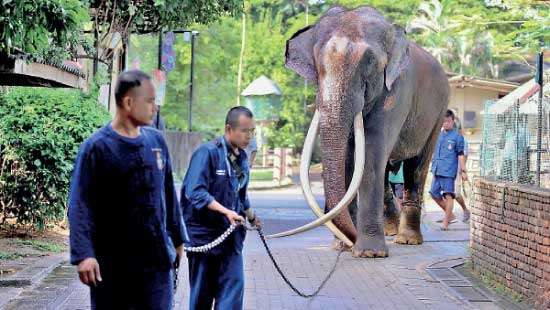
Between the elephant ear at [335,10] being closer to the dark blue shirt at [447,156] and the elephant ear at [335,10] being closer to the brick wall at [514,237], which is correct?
the brick wall at [514,237]

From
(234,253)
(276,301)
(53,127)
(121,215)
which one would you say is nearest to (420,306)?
(276,301)

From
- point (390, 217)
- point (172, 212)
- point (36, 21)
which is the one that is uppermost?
point (36, 21)

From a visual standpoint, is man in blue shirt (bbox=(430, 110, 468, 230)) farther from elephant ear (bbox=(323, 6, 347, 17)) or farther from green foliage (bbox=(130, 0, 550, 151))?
green foliage (bbox=(130, 0, 550, 151))

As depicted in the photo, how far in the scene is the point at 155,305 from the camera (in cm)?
581

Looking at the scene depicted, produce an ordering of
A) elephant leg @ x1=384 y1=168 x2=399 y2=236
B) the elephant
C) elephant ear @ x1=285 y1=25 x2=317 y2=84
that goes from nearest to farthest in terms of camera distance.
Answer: the elephant < elephant ear @ x1=285 y1=25 x2=317 y2=84 < elephant leg @ x1=384 y1=168 x2=399 y2=236

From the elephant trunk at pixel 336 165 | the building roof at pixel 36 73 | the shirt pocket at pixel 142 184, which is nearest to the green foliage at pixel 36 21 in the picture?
the building roof at pixel 36 73

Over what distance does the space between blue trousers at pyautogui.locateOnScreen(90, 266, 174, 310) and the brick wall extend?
4513 millimetres

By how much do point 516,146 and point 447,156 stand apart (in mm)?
4806

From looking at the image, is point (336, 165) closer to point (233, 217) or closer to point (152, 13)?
point (233, 217)

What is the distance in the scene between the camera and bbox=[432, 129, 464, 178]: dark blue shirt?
1695cm

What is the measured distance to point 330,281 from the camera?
1124cm

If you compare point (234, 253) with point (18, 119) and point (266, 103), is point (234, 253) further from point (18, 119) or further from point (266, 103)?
point (266, 103)

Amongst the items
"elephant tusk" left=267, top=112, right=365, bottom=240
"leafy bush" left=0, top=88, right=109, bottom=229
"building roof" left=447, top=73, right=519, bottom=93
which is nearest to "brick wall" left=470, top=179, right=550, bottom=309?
"elephant tusk" left=267, top=112, right=365, bottom=240

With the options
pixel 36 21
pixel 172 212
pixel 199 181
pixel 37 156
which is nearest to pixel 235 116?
pixel 199 181
